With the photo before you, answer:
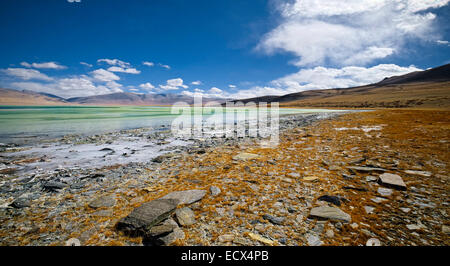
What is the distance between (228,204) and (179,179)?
5.97ft

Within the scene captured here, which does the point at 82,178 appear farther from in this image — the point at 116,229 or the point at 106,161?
the point at 116,229

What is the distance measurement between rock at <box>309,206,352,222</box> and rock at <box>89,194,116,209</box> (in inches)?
146

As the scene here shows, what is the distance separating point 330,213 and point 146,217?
2985 millimetres

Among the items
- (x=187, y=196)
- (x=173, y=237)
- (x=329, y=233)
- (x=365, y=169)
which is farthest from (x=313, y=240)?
(x=365, y=169)

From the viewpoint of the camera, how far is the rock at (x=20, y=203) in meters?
3.46

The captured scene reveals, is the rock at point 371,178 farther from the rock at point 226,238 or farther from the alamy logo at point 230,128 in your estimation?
the alamy logo at point 230,128

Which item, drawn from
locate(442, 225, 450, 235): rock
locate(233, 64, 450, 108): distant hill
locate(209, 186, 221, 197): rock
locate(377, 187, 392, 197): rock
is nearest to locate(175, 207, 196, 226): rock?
locate(209, 186, 221, 197): rock

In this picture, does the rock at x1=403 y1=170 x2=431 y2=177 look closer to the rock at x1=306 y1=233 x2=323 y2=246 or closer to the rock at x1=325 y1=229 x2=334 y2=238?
the rock at x1=325 y1=229 x2=334 y2=238

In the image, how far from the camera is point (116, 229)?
2.67 metres

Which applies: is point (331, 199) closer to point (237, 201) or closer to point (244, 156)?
point (237, 201)

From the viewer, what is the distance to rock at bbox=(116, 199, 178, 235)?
2.59 metres

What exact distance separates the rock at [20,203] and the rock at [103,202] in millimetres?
1282

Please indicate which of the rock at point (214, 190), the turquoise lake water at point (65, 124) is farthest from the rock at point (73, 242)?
the turquoise lake water at point (65, 124)

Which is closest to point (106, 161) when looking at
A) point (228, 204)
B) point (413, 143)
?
point (228, 204)
